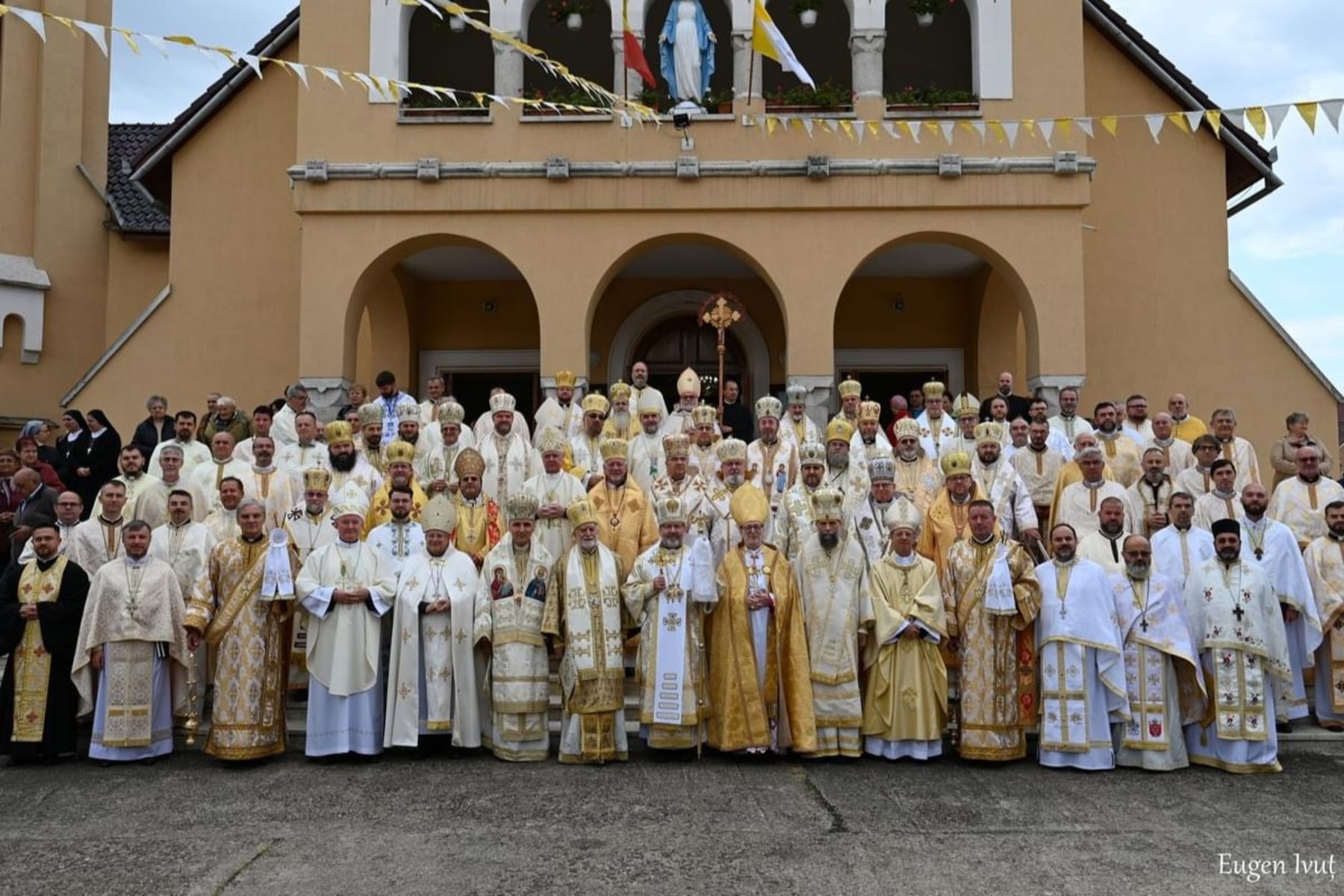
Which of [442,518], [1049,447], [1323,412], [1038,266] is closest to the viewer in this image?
[442,518]

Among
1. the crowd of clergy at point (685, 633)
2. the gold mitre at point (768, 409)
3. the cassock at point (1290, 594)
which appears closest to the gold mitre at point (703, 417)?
the gold mitre at point (768, 409)

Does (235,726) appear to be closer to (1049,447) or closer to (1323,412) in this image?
(1049,447)

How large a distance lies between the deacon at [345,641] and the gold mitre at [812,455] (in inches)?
131

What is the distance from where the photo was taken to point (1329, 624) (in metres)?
8.66

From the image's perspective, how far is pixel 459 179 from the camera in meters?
13.8

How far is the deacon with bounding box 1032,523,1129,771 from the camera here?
7.64 metres

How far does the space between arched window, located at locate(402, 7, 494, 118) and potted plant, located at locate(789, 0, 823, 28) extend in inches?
157

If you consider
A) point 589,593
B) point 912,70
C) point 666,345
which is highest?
point 912,70

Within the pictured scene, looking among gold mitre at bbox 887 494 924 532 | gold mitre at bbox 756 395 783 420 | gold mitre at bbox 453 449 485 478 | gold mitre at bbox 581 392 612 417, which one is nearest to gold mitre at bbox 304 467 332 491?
gold mitre at bbox 453 449 485 478

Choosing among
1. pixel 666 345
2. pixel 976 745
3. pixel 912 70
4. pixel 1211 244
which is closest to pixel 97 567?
pixel 976 745

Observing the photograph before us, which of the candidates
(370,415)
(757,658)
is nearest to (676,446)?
(757,658)

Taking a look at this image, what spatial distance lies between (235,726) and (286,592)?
96cm

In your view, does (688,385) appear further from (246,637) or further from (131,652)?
(131,652)

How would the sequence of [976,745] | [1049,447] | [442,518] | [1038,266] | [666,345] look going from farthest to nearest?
[666,345] < [1038,266] < [1049,447] < [442,518] < [976,745]
